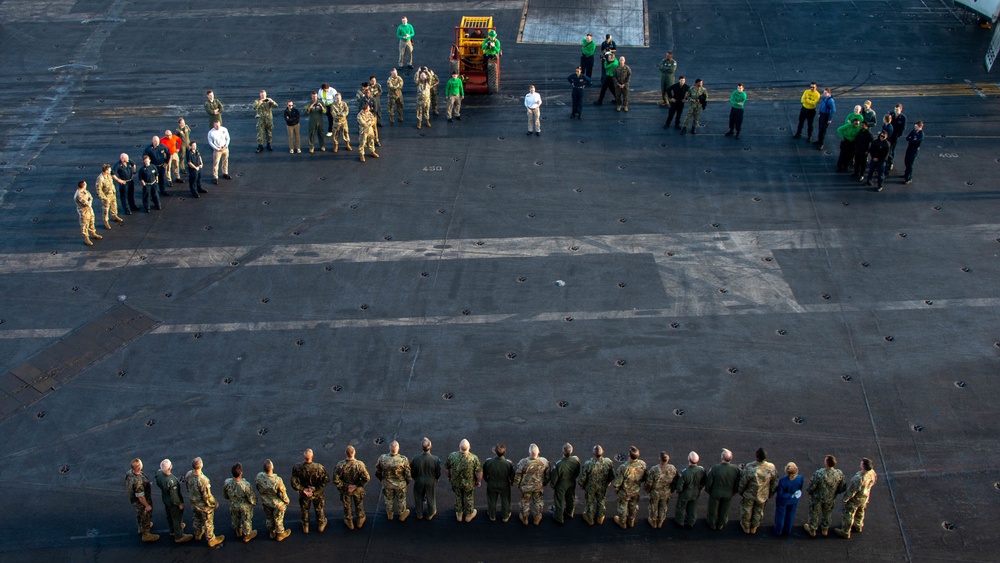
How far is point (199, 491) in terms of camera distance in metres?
12.2

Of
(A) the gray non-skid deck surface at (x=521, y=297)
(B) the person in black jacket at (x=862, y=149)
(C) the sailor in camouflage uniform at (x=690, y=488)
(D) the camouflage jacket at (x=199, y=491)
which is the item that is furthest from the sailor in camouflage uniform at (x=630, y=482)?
(B) the person in black jacket at (x=862, y=149)

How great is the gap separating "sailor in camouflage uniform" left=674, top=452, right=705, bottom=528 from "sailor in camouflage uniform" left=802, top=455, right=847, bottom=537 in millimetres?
1399

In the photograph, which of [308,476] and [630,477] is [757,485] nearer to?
[630,477]

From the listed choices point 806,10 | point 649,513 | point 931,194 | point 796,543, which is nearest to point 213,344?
point 649,513

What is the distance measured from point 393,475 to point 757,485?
4554 mm

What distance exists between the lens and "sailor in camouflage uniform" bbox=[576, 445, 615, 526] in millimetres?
12273

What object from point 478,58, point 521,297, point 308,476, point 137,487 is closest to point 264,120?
point 478,58

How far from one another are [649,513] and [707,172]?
10048 millimetres

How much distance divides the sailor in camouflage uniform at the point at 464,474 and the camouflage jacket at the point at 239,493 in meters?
2.48

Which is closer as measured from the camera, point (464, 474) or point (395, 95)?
point (464, 474)

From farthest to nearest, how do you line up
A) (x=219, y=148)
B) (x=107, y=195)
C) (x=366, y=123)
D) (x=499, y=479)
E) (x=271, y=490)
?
(x=366, y=123), (x=219, y=148), (x=107, y=195), (x=499, y=479), (x=271, y=490)

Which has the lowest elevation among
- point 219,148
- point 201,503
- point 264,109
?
point 201,503

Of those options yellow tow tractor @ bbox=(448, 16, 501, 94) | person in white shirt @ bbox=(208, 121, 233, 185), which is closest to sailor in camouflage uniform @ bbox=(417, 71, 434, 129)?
yellow tow tractor @ bbox=(448, 16, 501, 94)

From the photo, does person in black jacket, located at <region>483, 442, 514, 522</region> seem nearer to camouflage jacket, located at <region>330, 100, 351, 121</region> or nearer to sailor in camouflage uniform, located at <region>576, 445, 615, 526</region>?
sailor in camouflage uniform, located at <region>576, 445, 615, 526</region>
